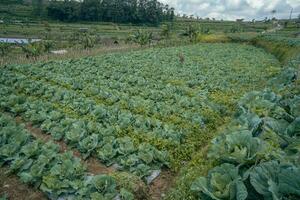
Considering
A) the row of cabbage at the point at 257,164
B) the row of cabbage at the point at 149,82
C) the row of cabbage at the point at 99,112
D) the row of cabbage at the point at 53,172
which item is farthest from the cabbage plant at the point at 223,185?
the row of cabbage at the point at 149,82

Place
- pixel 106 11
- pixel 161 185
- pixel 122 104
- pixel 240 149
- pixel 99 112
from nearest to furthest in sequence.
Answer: pixel 240 149
pixel 161 185
pixel 99 112
pixel 122 104
pixel 106 11

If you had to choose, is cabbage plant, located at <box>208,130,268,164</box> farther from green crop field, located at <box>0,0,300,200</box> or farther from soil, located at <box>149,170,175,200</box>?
soil, located at <box>149,170,175,200</box>

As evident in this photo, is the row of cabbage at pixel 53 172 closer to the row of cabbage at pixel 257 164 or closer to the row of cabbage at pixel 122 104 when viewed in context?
the row of cabbage at pixel 122 104

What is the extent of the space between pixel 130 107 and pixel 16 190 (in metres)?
5.71

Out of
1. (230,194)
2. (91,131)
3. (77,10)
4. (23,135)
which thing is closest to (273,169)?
(230,194)

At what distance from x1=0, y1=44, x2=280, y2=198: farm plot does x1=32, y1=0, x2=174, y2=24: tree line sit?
64172mm

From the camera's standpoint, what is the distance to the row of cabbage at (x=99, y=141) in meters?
7.74

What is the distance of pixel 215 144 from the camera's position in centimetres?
623

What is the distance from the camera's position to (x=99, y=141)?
877 centimetres

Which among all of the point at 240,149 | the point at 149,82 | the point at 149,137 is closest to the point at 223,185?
the point at 240,149

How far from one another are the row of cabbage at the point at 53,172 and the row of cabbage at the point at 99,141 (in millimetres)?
813

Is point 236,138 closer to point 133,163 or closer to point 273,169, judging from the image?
point 273,169

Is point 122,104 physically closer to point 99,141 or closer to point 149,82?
point 99,141

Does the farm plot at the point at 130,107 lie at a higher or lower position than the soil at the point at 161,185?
higher
